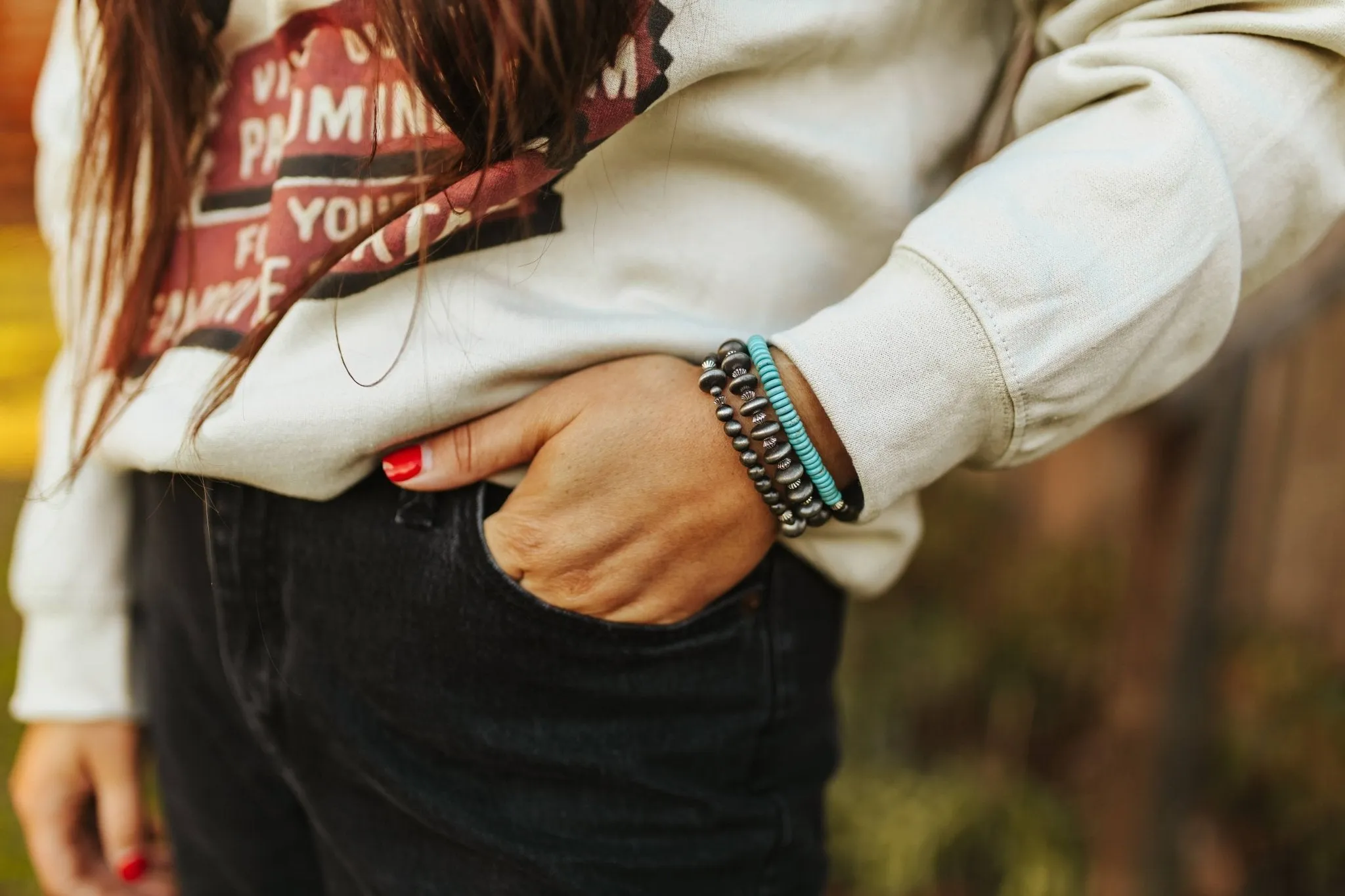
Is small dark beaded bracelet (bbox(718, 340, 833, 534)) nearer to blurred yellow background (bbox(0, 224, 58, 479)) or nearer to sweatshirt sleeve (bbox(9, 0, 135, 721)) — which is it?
sweatshirt sleeve (bbox(9, 0, 135, 721))

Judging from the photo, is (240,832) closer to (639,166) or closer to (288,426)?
(288,426)

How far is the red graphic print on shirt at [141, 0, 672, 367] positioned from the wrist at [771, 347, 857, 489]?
0.20 metres

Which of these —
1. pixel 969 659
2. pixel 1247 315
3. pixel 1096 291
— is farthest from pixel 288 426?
pixel 969 659

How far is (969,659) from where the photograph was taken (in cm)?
276

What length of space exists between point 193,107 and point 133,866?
79 centimetres

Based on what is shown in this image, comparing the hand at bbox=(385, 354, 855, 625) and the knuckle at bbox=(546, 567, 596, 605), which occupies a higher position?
the hand at bbox=(385, 354, 855, 625)

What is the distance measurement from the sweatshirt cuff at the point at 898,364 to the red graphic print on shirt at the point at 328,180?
20 centimetres

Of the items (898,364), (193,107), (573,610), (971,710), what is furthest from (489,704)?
(971,710)

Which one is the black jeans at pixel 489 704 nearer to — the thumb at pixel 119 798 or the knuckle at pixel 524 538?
the knuckle at pixel 524 538

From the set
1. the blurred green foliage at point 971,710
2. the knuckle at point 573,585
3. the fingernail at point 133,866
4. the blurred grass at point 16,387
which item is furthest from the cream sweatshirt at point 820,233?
the blurred grass at point 16,387

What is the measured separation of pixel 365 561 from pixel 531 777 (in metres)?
0.21

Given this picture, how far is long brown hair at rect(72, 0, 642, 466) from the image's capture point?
611 mm

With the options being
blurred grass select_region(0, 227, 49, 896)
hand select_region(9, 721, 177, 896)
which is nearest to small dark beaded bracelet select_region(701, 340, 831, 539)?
hand select_region(9, 721, 177, 896)

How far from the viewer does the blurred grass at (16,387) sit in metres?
3.18
